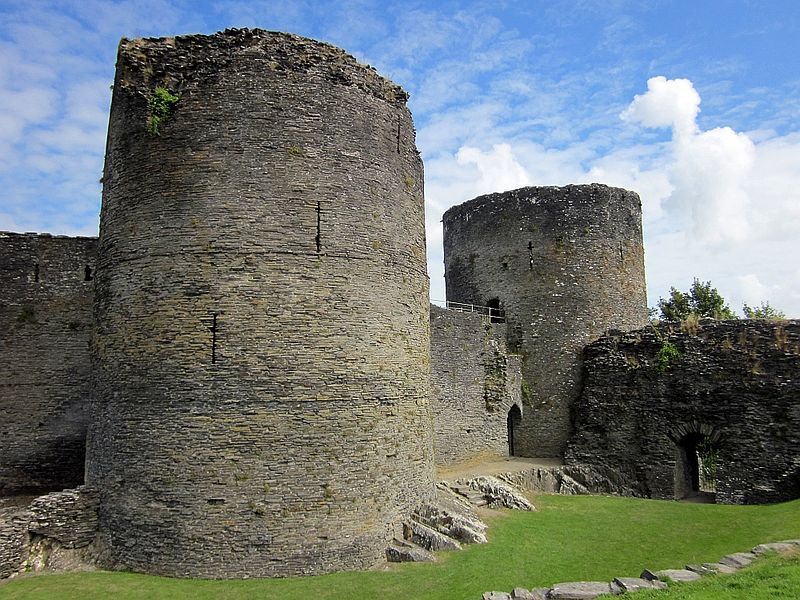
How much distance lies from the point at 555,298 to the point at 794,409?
7745mm

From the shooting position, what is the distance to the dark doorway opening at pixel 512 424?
74.2 ft

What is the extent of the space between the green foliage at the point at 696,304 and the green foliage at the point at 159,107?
29.7 m

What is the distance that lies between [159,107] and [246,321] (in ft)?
14.3

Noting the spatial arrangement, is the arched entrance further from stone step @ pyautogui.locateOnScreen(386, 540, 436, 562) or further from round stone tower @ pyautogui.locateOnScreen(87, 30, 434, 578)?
stone step @ pyautogui.locateOnScreen(386, 540, 436, 562)

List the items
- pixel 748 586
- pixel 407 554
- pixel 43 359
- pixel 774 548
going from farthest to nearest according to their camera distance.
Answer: pixel 43 359 → pixel 407 554 → pixel 774 548 → pixel 748 586

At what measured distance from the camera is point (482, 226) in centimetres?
2398

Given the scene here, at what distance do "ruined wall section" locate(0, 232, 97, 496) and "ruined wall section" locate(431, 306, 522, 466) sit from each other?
943cm

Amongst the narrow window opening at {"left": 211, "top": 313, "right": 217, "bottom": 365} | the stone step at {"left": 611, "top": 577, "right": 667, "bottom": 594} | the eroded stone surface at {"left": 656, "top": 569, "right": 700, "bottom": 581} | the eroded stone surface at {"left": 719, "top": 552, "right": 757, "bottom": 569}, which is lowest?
the stone step at {"left": 611, "top": 577, "right": 667, "bottom": 594}

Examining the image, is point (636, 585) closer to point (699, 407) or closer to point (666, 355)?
point (699, 407)

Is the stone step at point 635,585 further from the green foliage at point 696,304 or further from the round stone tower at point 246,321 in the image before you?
the green foliage at point 696,304

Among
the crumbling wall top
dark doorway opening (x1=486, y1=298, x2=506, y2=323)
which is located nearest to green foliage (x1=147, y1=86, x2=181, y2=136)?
the crumbling wall top

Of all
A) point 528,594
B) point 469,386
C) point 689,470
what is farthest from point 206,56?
point 689,470

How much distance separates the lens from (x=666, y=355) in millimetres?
20484

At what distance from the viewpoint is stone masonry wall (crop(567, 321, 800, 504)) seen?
714 inches
